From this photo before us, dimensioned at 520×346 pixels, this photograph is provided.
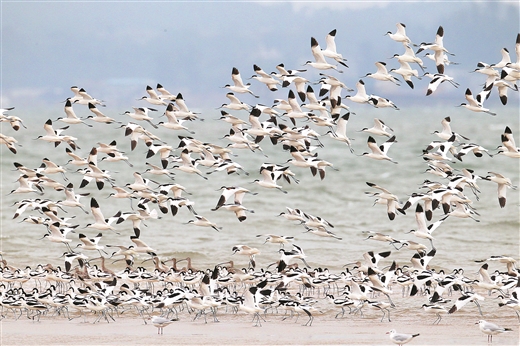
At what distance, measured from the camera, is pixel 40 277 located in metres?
18.9

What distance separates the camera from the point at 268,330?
614 inches

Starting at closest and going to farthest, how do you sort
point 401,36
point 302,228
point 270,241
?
point 270,241
point 401,36
point 302,228

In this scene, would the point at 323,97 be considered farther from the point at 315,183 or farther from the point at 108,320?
the point at 315,183

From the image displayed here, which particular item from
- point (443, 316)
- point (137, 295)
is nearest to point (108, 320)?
point (137, 295)

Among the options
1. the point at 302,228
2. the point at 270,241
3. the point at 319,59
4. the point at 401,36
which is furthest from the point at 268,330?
the point at 302,228

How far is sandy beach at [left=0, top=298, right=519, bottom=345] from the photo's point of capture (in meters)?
14.6

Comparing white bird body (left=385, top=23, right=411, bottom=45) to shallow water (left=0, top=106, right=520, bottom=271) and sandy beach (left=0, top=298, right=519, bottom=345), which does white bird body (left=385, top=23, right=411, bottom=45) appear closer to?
shallow water (left=0, top=106, right=520, bottom=271)

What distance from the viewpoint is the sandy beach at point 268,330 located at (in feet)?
48.0

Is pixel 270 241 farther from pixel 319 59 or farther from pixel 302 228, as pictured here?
pixel 302 228

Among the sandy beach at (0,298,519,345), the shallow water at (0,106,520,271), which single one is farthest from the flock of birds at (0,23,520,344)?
the shallow water at (0,106,520,271)

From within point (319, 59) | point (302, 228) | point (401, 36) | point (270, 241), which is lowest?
point (270, 241)

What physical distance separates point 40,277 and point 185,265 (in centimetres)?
633

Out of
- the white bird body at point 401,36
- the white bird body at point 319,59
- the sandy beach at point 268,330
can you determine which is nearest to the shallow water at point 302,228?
the white bird body at point 319,59

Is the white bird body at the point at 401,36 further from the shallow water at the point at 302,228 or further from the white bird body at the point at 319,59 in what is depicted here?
the shallow water at the point at 302,228
